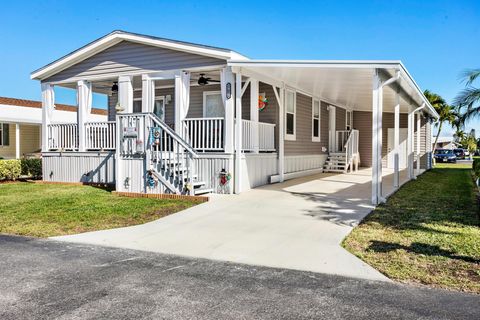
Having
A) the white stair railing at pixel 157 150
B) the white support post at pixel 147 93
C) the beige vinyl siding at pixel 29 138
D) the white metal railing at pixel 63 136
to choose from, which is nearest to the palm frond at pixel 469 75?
the white stair railing at pixel 157 150

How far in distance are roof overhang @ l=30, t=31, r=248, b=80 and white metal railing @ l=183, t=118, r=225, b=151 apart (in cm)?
164

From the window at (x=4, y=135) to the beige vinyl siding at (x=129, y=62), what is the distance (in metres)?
13.0

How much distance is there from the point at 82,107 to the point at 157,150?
4.01 meters

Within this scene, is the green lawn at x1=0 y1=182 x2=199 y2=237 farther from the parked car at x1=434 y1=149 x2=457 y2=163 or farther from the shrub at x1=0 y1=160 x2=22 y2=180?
the parked car at x1=434 y1=149 x2=457 y2=163

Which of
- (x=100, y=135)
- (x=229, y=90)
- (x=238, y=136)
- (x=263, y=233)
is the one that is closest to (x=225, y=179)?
(x=238, y=136)

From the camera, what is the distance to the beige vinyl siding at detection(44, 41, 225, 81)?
1055 centimetres

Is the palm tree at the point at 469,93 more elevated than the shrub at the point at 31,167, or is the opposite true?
the palm tree at the point at 469,93

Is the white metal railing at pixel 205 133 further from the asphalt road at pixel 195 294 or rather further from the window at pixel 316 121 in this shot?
the window at pixel 316 121

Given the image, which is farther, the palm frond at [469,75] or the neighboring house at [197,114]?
the palm frond at [469,75]

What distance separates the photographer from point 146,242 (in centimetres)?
573

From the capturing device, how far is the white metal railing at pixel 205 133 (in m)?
10.2

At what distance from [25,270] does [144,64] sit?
26.0 feet

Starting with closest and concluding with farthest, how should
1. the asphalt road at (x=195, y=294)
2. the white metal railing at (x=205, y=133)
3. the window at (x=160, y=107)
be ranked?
1. the asphalt road at (x=195, y=294)
2. the white metal railing at (x=205, y=133)
3. the window at (x=160, y=107)

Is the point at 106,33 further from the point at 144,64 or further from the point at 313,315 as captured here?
the point at 313,315
